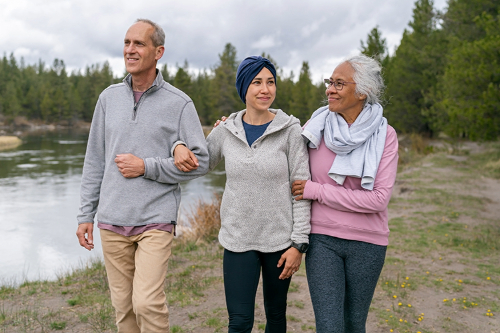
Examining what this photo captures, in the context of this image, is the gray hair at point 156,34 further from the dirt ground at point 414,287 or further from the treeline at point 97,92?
the treeline at point 97,92

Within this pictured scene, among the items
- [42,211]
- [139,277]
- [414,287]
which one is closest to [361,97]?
[139,277]

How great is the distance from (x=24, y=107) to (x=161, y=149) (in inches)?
3146

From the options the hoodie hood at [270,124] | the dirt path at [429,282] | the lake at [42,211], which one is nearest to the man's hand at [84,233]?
the hoodie hood at [270,124]

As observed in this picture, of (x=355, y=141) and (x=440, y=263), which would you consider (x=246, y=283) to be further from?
(x=440, y=263)

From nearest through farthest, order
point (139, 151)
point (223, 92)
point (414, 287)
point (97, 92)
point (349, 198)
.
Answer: point (349, 198) < point (139, 151) < point (414, 287) < point (223, 92) < point (97, 92)

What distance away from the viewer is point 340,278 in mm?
2568

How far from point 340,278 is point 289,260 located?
0.32 meters

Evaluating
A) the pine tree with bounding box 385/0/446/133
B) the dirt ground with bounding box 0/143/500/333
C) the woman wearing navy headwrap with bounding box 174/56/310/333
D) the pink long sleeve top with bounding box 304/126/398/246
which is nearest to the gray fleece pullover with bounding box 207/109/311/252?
the woman wearing navy headwrap with bounding box 174/56/310/333

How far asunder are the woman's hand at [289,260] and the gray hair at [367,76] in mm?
1054

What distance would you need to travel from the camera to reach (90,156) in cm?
290

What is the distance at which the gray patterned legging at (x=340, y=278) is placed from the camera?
2.53 m

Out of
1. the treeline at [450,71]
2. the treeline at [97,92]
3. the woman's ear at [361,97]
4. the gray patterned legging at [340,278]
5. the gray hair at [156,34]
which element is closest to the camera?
the gray patterned legging at [340,278]

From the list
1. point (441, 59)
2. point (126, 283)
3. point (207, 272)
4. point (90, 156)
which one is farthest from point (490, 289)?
point (441, 59)

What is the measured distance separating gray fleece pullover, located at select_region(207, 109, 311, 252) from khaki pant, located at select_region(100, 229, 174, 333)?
440 mm
